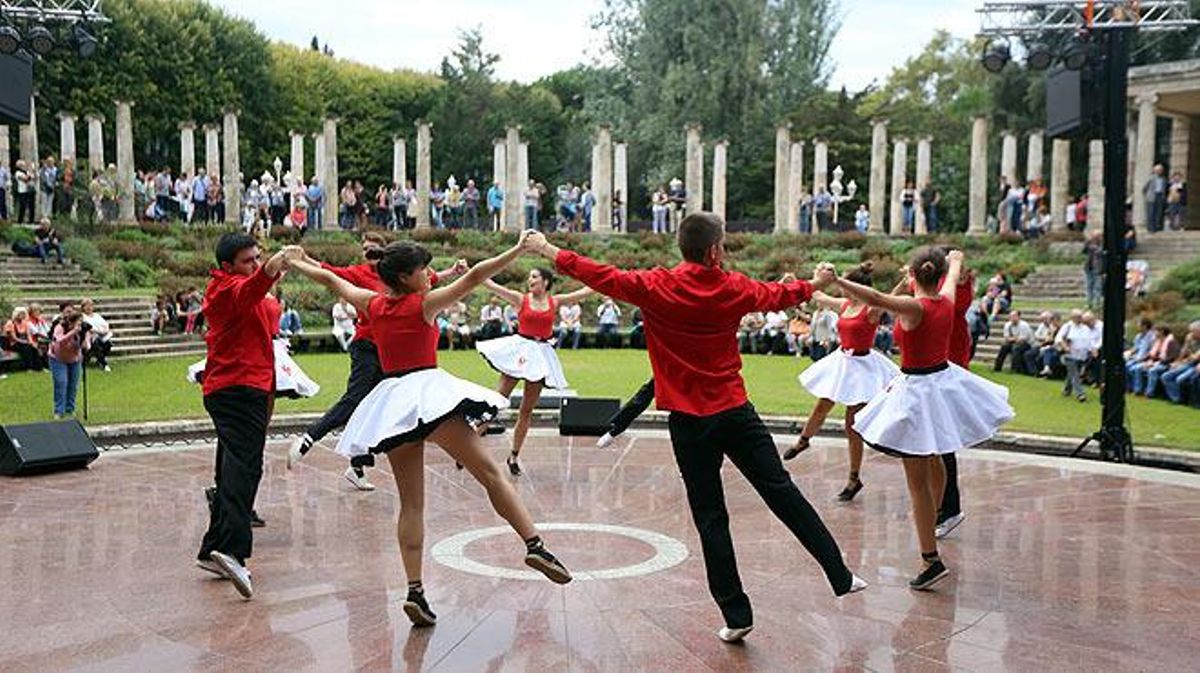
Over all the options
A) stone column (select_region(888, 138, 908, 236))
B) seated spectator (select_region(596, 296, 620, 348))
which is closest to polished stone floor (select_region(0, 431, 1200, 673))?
seated spectator (select_region(596, 296, 620, 348))

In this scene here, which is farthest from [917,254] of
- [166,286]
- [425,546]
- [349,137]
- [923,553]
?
[349,137]

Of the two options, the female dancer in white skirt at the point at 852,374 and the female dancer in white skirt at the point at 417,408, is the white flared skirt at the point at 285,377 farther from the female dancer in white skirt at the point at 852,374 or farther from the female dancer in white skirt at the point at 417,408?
the female dancer in white skirt at the point at 852,374

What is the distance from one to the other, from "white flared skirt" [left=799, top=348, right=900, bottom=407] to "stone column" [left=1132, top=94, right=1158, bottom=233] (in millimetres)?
27004

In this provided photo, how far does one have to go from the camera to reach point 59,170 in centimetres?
3584

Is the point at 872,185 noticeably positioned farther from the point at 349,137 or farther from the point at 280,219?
the point at 349,137

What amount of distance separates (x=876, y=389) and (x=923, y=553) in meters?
3.05

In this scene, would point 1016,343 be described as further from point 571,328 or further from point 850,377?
point 850,377

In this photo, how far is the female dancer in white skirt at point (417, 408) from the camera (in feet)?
19.5

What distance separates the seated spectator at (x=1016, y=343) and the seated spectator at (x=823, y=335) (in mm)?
3527

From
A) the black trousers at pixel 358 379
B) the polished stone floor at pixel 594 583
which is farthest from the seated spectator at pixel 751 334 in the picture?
the black trousers at pixel 358 379

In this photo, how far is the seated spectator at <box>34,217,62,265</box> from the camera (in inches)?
1123

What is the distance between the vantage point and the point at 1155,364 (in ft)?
59.6

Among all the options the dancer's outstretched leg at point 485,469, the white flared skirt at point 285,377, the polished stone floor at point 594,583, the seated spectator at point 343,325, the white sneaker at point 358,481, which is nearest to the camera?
the polished stone floor at point 594,583

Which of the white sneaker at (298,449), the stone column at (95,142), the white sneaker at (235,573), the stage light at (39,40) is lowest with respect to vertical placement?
the white sneaker at (235,573)
